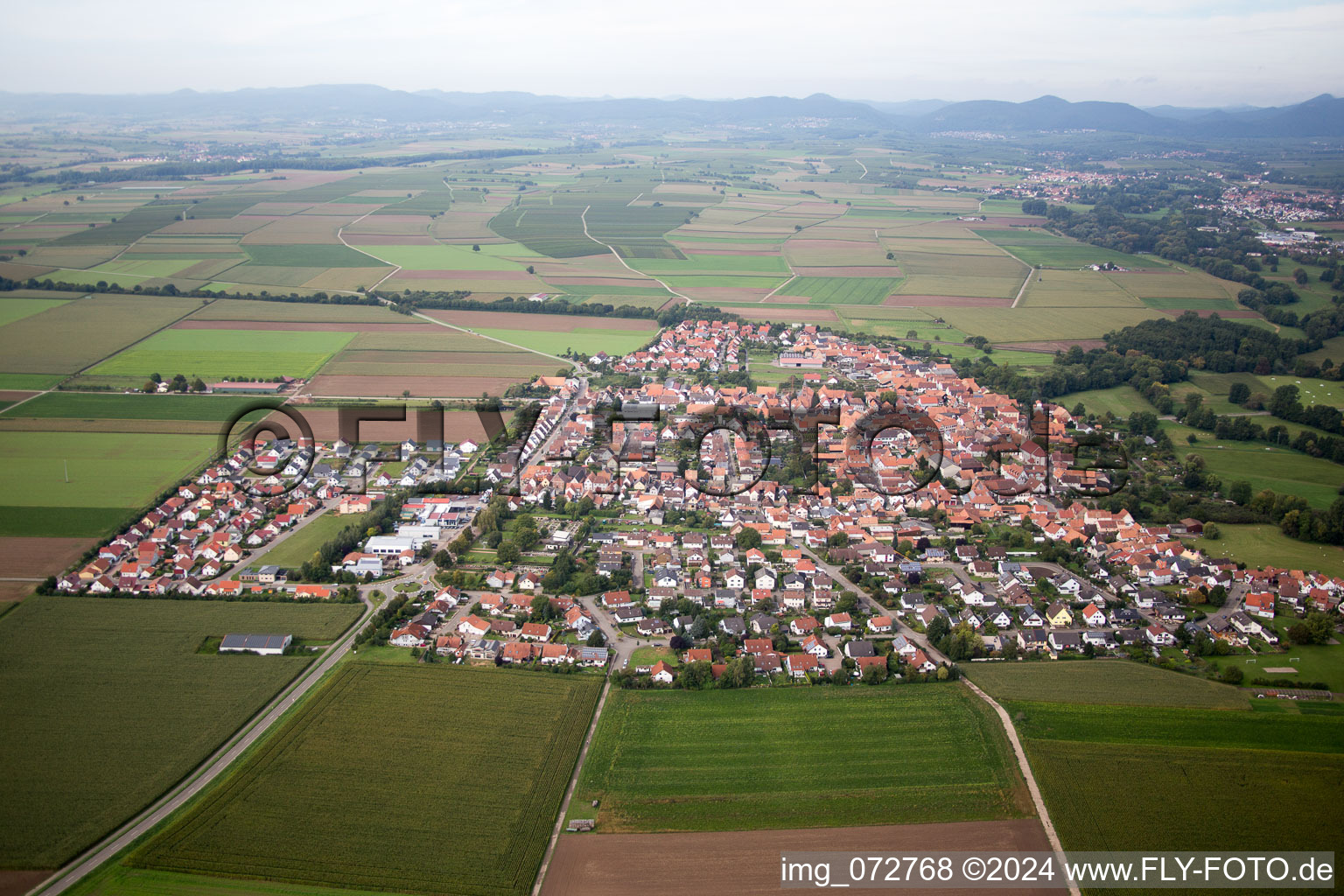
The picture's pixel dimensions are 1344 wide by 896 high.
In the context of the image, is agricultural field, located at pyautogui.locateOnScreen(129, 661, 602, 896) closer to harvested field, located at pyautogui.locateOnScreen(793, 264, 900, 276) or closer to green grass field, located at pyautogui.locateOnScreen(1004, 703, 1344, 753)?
green grass field, located at pyautogui.locateOnScreen(1004, 703, 1344, 753)

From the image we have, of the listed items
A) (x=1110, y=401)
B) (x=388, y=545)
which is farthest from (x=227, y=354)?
(x=1110, y=401)

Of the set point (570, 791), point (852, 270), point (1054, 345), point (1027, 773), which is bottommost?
point (570, 791)

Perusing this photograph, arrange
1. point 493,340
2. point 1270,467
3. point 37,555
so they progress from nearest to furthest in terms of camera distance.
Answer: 1. point 37,555
2. point 1270,467
3. point 493,340

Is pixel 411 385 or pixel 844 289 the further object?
pixel 844 289

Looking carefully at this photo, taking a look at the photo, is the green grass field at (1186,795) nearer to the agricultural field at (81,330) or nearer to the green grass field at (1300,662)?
the green grass field at (1300,662)

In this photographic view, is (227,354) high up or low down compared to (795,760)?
up

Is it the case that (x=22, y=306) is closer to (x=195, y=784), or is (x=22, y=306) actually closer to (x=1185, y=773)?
(x=195, y=784)

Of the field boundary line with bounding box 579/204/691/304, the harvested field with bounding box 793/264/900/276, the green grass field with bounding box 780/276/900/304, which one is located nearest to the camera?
the green grass field with bounding box 780/276/900/304

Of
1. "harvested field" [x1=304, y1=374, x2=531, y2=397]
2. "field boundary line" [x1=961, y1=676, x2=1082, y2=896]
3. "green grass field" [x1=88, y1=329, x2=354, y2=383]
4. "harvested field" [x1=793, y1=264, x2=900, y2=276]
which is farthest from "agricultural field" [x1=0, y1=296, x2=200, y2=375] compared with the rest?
"harvested field" [x1=793, y1=264, x2=900, y2=276]
